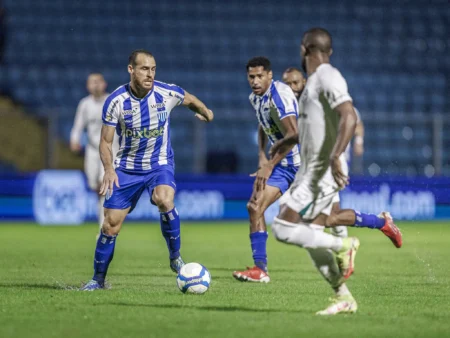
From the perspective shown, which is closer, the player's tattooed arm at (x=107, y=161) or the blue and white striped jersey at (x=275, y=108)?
the player's tattooed arm at (x=107, y=161)

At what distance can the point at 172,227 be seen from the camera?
801cm

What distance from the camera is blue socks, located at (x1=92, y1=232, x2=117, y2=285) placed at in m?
7.60

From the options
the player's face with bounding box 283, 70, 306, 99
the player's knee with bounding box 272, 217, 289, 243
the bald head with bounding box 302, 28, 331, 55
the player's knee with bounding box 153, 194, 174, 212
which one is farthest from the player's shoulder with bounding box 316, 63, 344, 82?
the player's face with bounding box 283, 70, 306, 99

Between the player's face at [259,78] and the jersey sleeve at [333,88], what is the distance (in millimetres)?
2713

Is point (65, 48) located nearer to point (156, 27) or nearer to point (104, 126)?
point (156, 27)

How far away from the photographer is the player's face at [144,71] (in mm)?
7578

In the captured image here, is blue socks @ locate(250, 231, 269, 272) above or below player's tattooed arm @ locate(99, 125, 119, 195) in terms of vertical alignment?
below

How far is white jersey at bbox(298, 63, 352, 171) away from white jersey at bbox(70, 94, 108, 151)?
7.58 metres

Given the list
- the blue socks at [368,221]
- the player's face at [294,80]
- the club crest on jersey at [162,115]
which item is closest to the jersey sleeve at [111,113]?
the club crest on jersey at [162,115]

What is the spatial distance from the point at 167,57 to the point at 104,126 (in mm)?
15136

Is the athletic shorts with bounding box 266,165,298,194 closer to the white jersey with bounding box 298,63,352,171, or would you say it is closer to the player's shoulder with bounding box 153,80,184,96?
the player's shoulder with bounding box 153,80,184,96

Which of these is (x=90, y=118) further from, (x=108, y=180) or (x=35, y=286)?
(x=108, y=180)

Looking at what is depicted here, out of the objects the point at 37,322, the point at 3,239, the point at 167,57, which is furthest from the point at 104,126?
the point at 167,57

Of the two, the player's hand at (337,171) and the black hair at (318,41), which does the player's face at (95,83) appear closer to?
the black hair at (318,41)
